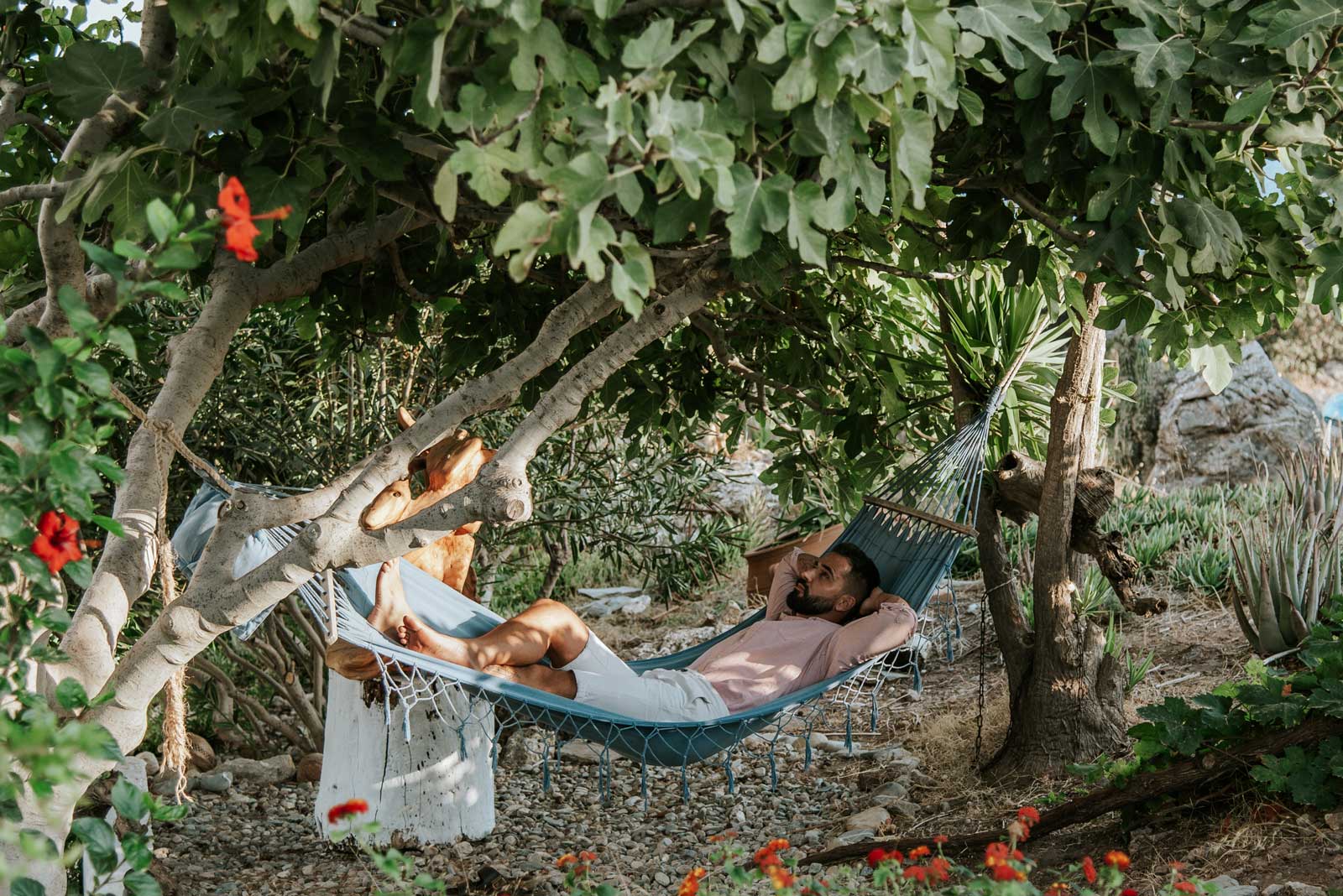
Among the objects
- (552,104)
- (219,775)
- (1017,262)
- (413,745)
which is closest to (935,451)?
(1017,262)

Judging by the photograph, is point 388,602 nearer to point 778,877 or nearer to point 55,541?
point 55,541

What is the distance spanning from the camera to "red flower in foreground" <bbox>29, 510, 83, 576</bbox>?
1323 mm

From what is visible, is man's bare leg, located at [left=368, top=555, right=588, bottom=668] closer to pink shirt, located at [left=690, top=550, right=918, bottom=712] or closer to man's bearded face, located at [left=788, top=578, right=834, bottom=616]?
pink shirt, located at [left=690, top=550, right=918, bottom=712]

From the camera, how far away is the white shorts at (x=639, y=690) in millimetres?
3010

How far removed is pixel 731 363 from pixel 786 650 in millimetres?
919

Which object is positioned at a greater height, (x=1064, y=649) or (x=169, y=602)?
(x=169, y=602)

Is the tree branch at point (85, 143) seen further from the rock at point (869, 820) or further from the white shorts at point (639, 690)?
the rock at point (869, 820)

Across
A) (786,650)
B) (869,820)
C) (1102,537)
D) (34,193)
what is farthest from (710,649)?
(34,193)

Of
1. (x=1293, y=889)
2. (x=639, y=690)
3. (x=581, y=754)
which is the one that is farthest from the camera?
(x=581, y=754)

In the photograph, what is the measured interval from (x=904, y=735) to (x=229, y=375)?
260 cm

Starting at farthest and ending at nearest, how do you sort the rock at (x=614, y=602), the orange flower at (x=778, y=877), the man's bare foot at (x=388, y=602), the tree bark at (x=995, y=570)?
the rock at (x=614, y=602) → the tree bark at (x=995, y=570) → the man's bare foot at (x=388, y=602) → the orange flower at (x=778, y=877)

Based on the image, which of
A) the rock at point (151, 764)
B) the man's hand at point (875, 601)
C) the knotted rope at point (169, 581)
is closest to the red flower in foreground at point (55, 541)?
the knotted rope at point (169, 581)

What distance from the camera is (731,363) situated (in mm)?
2930

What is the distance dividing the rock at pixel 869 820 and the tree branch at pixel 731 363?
1118mm
